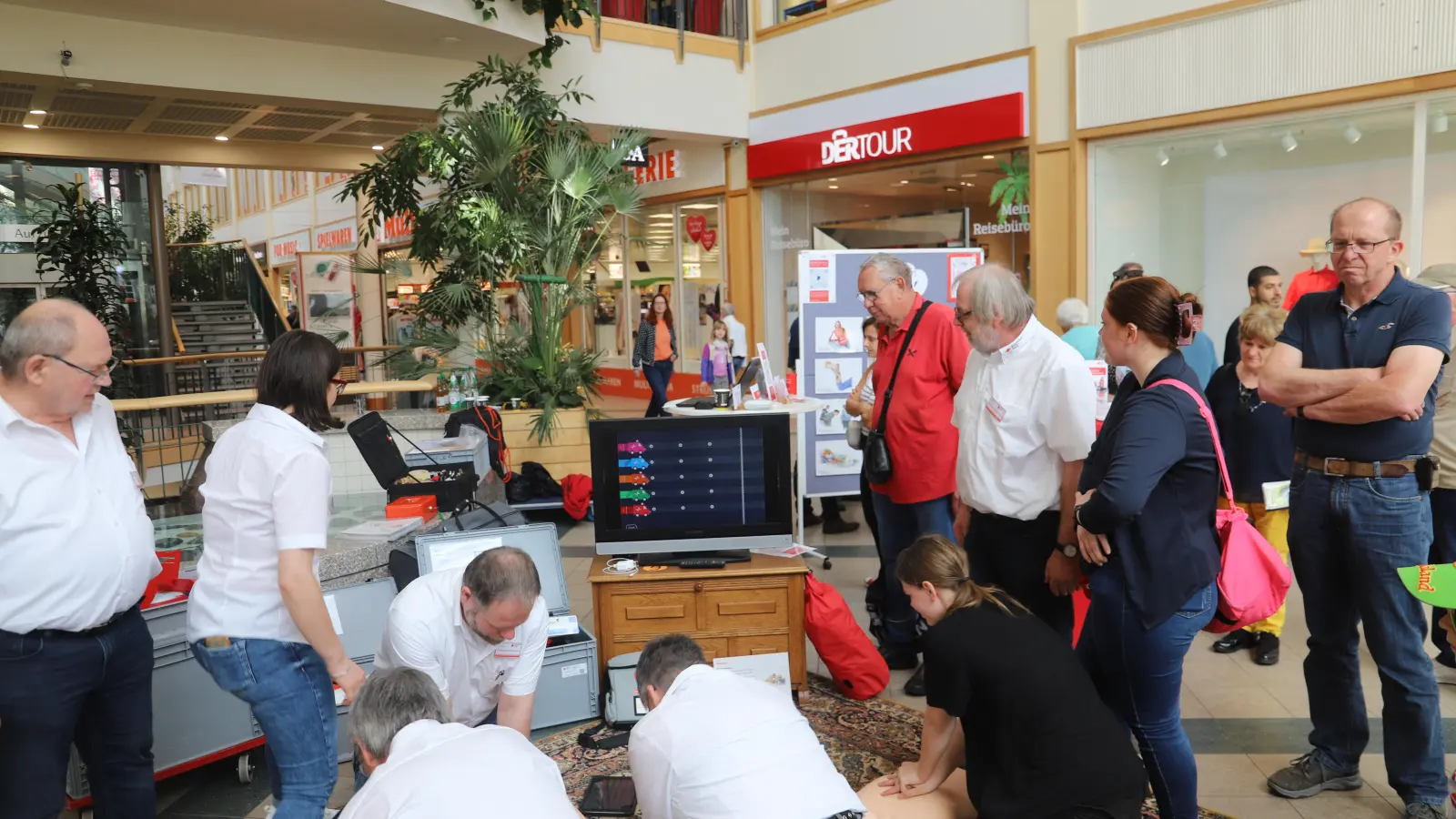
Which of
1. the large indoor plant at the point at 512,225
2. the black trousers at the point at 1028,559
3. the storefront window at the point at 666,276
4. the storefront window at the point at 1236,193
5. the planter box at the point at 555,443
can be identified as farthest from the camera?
the storefront window at the point at 666,276

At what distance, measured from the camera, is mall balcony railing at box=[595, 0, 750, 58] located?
1095 cm

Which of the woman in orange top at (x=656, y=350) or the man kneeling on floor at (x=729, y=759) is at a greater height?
the woman in orange top at (x=656, y=350)

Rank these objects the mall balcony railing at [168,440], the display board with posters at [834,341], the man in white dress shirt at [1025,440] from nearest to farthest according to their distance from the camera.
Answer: the man in white dress shirt at [1025,440], the mall balcony railing at [168,440], the display board with posters at [834,341]

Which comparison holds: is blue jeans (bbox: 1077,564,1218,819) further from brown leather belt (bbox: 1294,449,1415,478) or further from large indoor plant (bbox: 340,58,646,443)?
large indoor plant (bbox: 340,58,646,443)

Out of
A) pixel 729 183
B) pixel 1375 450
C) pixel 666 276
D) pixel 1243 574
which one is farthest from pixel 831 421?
pixel 666 276

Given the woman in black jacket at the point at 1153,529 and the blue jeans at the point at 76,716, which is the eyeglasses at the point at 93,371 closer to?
the blue jeans at the point at 76,716

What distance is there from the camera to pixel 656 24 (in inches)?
440

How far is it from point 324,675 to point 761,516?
5.72 feet

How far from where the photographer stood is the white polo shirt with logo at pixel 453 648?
7.95 ft

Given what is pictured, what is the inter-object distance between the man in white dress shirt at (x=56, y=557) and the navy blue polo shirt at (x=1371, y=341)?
3.10 metres

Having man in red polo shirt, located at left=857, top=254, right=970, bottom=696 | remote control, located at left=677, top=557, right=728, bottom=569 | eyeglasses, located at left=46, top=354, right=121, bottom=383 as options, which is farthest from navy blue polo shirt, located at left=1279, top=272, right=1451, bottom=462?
eyeglasses, located at left=46, top=354, right=121, bottom=383

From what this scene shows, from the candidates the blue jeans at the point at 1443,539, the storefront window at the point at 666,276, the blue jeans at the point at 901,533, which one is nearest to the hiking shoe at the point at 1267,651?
the blue jeans at the point at 1443,539

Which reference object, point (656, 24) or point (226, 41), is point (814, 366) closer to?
point (226, 41)

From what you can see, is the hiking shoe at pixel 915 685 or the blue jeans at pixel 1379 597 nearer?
the blue jeans at pixel 1379 597
